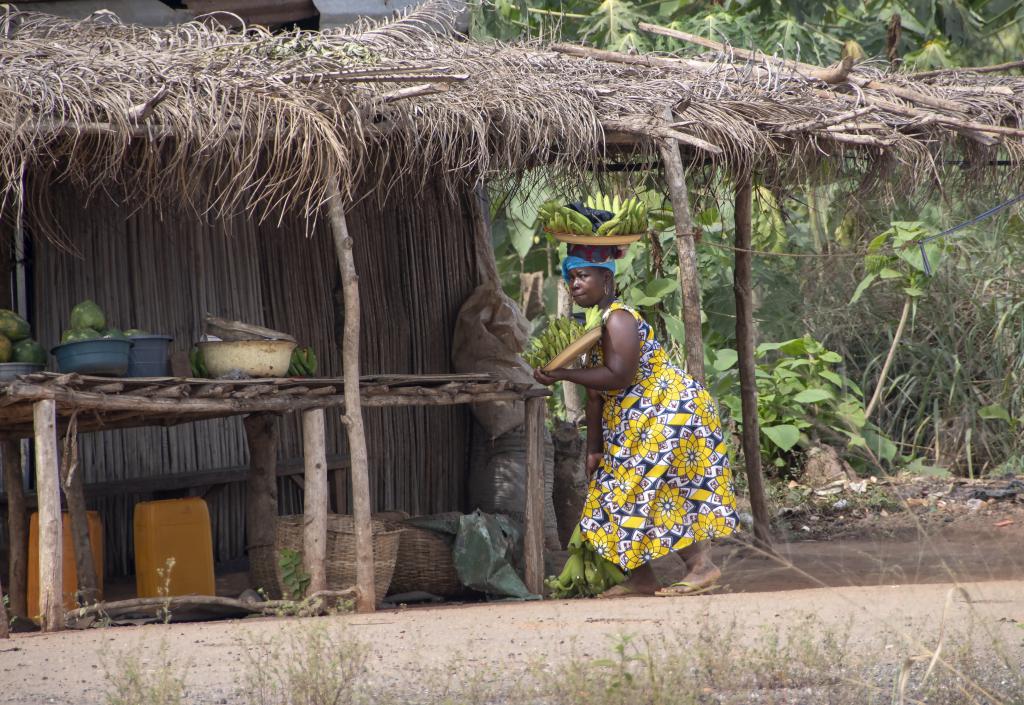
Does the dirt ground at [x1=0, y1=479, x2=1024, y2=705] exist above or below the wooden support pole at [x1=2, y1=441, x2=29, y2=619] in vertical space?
below

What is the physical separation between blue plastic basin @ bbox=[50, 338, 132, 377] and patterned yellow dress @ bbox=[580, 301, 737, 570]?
214 centimetres

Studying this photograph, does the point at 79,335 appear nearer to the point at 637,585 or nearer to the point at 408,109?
the point at 408,109

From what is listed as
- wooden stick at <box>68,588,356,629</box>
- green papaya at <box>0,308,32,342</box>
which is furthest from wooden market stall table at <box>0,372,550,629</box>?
green papaya at <box>0,308,32,342</box>

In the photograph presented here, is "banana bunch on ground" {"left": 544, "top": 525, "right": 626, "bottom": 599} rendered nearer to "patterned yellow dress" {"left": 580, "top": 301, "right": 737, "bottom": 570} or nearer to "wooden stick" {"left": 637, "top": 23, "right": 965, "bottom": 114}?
"patterned yellow dress" {"left": 580, "top": 301, "right": 737, "bottom": 570}

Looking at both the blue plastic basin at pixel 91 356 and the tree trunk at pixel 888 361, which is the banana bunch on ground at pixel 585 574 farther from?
the tree trunk at pixel 888 361

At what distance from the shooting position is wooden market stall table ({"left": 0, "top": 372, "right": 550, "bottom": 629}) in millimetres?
5324

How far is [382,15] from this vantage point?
8516 millimetres

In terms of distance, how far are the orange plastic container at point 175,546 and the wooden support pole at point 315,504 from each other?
90 centimetres

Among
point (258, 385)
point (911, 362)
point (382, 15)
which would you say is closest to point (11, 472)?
point (258, 385)

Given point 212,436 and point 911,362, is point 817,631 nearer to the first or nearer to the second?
point 212,436

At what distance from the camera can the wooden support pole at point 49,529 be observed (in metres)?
5.30

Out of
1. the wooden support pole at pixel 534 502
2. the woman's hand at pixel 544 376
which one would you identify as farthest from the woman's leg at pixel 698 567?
the woman's hand at pixel 544 376

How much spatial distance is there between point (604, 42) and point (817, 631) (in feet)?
24.1

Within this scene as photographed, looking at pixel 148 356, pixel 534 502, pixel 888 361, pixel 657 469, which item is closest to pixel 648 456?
pixel 657 469
